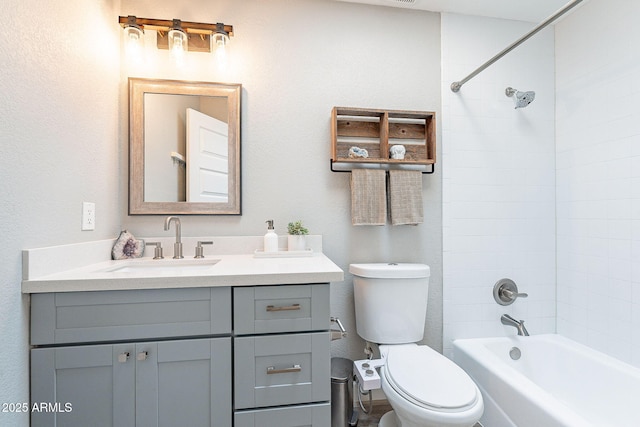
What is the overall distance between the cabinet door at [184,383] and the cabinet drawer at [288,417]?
6 centimetres

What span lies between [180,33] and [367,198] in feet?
4.20

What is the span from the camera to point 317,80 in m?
1.74

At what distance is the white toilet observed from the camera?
3.60 ft

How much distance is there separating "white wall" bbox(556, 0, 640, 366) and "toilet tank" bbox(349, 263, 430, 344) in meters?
1.01

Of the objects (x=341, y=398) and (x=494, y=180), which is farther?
(x=494, y=180)

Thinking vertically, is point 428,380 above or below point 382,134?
below

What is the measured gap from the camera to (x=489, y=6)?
1807mm

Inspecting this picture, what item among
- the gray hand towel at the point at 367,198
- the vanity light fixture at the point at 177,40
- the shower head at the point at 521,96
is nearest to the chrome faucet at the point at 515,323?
the gray hand towel at the point at 367,198

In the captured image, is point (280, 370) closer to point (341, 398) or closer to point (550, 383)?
point (341, 398)

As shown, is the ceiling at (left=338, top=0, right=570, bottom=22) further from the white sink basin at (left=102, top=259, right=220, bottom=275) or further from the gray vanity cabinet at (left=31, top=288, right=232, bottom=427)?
the gray vanity cabinet at (left=31, top=288, right=232, bottom=427)

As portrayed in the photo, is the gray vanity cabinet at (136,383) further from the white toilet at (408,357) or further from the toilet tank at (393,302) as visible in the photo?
the toilet tank at (393,302)

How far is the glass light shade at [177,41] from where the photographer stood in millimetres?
1493

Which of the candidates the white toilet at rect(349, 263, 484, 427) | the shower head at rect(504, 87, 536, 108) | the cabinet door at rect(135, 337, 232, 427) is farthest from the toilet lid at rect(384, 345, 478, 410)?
the shower head at rect(504, 87, 536, 108)

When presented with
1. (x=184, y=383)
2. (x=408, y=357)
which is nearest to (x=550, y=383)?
(x=408, y=357)
